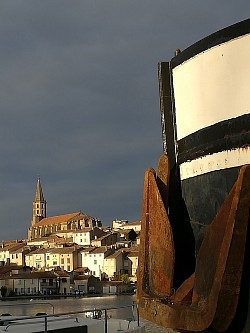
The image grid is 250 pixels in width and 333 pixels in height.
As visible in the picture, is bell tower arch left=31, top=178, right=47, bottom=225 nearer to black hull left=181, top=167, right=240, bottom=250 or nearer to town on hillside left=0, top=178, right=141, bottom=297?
town on hillside left=0, top=178, right=141, bottom=297

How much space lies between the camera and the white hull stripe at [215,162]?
3352 mm

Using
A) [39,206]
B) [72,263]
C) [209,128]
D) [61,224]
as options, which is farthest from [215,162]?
[39,206]

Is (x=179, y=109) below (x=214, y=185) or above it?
above

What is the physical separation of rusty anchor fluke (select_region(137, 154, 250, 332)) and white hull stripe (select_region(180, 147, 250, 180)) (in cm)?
14

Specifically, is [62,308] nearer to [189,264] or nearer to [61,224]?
[189,264]

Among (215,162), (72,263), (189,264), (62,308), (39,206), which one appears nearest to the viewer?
(215,162)

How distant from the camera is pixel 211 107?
141 inches

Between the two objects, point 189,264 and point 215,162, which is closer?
point 215,162

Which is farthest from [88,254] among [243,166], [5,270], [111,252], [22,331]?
[243,166]

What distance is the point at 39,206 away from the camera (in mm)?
193875

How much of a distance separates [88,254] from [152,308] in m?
124

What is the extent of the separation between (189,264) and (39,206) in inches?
7599

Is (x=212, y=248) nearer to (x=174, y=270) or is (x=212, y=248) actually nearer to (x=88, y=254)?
(x=174, y=270)

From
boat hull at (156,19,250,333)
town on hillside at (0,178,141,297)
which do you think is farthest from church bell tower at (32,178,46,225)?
boat hull at (156,19,250,333)
